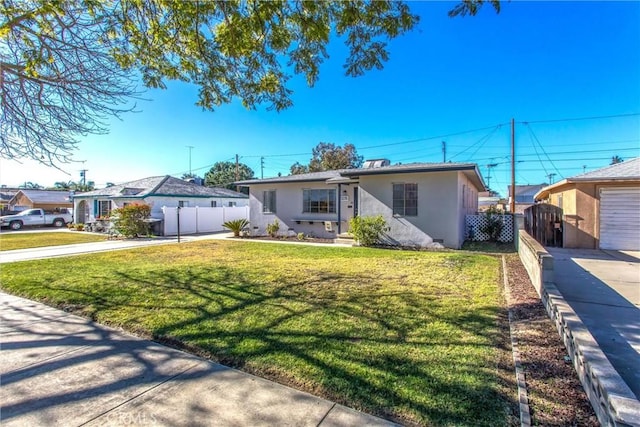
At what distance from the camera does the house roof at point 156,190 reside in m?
20.8

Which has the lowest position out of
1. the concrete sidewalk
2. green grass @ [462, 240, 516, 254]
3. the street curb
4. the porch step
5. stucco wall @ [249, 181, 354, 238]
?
the concrete sidewalk

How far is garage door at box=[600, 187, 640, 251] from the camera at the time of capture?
33.0 feet

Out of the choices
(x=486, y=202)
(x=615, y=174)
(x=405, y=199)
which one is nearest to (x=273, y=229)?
(x=405, y=199)

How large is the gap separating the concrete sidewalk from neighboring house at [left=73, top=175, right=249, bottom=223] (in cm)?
1783

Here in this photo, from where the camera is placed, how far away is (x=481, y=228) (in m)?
13.4

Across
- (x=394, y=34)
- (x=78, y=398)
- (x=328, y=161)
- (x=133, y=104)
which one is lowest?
(x=78, y=398)

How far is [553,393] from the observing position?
8.56 ft

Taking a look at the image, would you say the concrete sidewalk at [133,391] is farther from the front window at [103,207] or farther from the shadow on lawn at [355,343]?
the front window at [103,207]

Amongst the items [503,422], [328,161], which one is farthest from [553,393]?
[328,161]

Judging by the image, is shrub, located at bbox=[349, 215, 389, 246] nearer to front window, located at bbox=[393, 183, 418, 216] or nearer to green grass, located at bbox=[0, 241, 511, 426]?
front window, located at bbox=[393, 183, 418, 216]

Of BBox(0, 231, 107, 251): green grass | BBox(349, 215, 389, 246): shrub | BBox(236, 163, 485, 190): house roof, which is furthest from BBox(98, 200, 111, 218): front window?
BBox(349, 215, 389, 246): shrub

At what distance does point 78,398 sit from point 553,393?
4.05m

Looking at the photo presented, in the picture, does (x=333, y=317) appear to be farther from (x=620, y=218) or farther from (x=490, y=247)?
(x=620, y=218)

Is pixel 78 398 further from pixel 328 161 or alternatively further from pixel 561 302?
pixel 328 161
